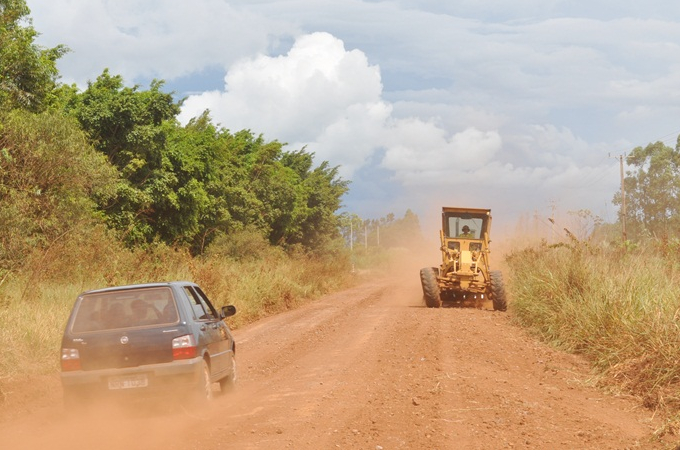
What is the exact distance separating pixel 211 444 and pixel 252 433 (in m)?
0.53

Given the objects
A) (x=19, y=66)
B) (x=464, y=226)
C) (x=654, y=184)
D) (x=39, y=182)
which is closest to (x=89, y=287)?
(x=39, y=182)

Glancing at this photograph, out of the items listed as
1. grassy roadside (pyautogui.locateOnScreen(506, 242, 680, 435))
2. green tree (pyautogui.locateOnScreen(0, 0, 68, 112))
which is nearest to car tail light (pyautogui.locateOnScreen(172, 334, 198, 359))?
grassy roadside (pyautogui.locateOnScreen(506, 242, 680, 435))

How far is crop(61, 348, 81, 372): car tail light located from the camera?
326 inches

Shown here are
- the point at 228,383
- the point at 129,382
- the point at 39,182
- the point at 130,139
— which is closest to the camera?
the point at 129,382

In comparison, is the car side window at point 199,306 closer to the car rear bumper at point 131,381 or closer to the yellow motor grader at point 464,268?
the car rear bumper at point 131,381

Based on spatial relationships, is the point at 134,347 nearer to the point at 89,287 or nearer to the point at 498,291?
the point at 89,287

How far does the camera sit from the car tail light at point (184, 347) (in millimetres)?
8336

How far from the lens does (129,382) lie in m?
8.19

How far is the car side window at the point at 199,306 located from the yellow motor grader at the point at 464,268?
44.1 ft

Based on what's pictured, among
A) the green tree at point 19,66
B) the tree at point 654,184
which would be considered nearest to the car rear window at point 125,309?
the green tree at point 19,66

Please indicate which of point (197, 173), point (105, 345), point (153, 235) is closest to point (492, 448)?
point (105, 345)

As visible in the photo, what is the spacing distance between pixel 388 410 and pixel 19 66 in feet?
53.3

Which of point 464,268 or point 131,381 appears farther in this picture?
point 464,268

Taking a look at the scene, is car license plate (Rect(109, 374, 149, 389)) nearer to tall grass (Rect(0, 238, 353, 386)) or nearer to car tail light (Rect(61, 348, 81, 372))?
car tail light (Rect(61, 348, 81, 372))
